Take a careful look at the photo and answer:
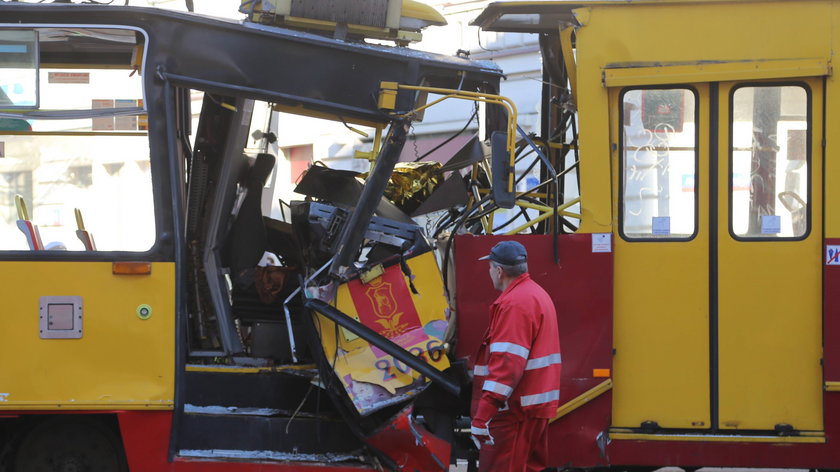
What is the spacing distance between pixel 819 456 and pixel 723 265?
3.96 ft

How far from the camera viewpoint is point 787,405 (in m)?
5.50

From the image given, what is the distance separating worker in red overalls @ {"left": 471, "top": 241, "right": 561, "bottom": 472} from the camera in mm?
4777

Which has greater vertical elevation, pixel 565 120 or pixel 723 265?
pixel 565 120

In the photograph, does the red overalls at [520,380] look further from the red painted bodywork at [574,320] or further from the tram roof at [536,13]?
the tram roof at [536,13]

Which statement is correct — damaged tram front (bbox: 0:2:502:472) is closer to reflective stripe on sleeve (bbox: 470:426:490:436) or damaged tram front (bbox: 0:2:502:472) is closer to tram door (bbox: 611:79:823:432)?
reflective stripe on sleeve (bbox: 470:426:490:436)

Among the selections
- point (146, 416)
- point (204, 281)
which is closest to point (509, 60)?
point (204, 281)

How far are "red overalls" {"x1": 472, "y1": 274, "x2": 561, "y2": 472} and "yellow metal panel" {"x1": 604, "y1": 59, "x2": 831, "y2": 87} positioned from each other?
1.39 m

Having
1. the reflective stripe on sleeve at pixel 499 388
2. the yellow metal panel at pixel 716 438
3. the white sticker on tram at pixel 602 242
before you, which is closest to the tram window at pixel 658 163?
the white sticker on tram at pixel 602 242

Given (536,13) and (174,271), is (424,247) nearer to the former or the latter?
(174,271)

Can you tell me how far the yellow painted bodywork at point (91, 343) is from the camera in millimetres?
5102

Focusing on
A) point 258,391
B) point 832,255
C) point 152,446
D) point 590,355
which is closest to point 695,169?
point 832,255

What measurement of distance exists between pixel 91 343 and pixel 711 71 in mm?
3701

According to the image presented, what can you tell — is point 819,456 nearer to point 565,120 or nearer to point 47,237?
point 565,120

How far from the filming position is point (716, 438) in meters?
5.51
